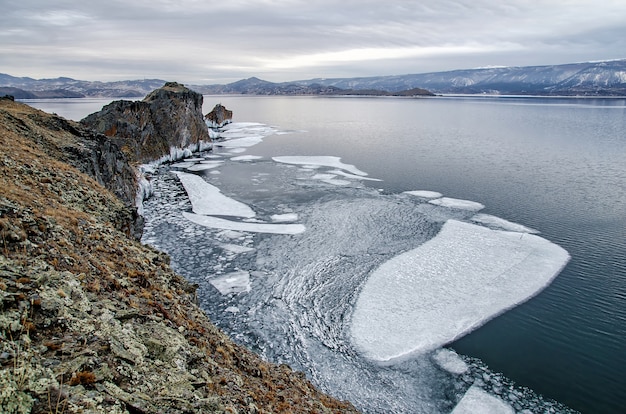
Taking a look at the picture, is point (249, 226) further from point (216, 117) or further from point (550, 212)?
point (216, 117)

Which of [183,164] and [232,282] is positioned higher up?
[183,164]

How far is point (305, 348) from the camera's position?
1314cm

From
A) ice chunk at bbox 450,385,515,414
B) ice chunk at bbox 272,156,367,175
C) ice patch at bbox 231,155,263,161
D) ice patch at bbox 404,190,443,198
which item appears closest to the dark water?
ice patch at bbox 404,190,443,198

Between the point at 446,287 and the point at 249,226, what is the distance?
40.1 feet

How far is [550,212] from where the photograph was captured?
85.6 feet

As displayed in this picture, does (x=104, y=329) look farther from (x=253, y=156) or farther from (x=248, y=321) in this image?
(x=253, y=156)

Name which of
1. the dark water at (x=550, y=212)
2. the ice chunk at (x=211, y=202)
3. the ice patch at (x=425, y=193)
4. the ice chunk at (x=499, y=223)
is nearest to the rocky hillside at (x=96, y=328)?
the dark water at (x=550, y=212)

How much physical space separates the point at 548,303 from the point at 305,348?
33.5 ft

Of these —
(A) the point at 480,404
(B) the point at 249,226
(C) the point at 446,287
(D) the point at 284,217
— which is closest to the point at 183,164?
(D) the point at 284,217

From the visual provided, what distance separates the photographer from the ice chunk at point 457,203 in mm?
27250

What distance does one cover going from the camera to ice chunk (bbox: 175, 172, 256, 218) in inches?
1053

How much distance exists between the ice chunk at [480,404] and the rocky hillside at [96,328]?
360cm

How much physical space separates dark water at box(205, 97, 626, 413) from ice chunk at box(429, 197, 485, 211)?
81 cm

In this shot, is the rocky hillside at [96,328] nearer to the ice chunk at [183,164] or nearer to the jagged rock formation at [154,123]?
the jagged rock formation at [154,123]
